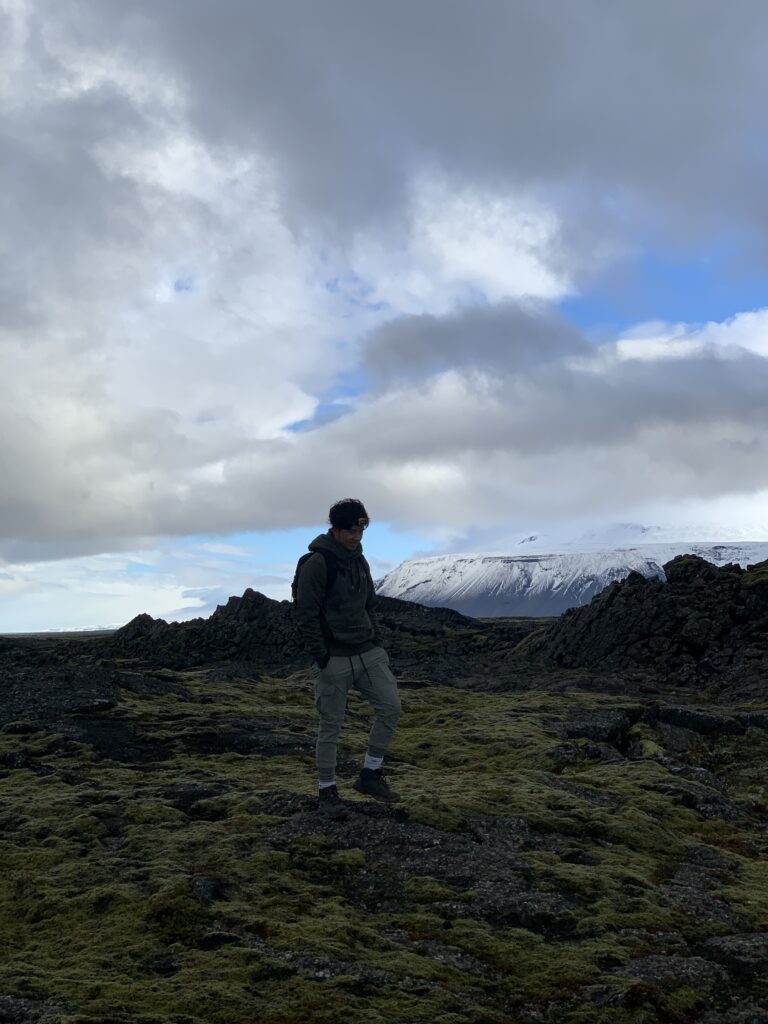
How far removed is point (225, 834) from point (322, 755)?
1.95 meters

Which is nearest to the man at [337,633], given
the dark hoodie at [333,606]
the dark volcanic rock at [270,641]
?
the dark hoodie at [333,606]

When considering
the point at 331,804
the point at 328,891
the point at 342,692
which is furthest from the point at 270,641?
the point at 328,891

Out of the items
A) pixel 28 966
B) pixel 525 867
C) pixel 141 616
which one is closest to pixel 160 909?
pixel 28 966

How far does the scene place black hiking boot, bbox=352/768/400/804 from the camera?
14367mm

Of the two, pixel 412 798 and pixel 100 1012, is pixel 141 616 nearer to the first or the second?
pixel 412 798

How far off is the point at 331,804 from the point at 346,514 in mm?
4778

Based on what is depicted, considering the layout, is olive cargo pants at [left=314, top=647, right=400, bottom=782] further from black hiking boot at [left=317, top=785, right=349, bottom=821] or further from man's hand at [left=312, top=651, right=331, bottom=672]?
black hiking boot at [left=317, top=785, right=349, bottom=821]

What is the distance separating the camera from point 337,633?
13.5 m

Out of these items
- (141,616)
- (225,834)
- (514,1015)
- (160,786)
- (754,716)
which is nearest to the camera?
(514,1015)

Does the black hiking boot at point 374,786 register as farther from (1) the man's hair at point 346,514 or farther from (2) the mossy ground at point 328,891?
(1) the man's hair at point 346,514

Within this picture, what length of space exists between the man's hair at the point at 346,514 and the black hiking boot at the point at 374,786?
15.0ft

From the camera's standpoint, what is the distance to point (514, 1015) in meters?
7.70

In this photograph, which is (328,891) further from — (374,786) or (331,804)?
(374,786)

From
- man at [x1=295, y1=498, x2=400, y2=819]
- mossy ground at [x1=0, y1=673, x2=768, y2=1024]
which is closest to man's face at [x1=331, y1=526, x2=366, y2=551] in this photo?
man at [x1=295, y1=498, x2=400, y2=819]
